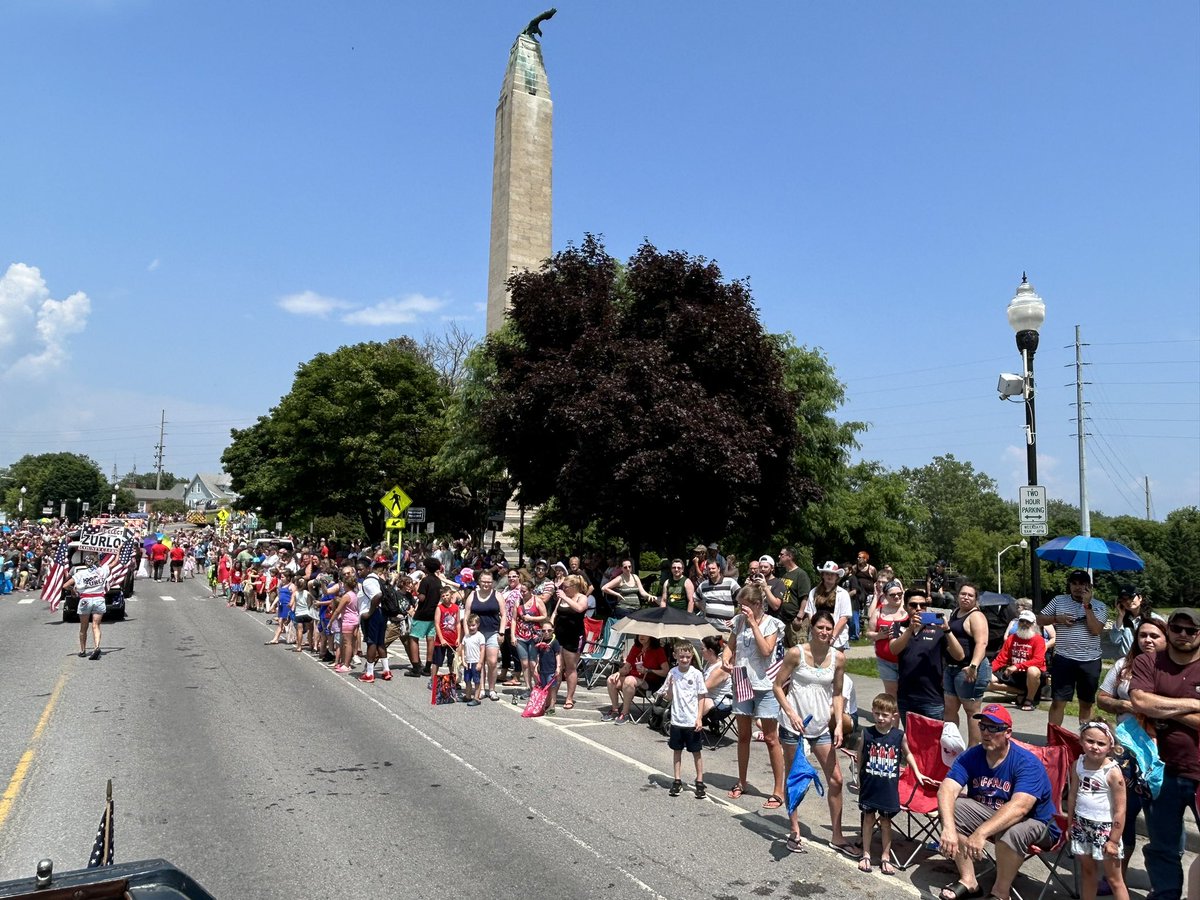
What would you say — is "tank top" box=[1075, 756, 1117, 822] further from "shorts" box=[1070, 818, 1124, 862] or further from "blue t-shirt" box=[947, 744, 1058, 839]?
"blue t-shirt" box=[947, 744, 1058, 839]

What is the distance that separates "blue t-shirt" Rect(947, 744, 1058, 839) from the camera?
5.65m

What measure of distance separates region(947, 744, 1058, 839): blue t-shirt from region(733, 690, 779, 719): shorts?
1.90 m

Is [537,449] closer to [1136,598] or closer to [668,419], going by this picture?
[668,419]

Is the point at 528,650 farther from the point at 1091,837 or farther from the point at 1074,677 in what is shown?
the point at 1091,837

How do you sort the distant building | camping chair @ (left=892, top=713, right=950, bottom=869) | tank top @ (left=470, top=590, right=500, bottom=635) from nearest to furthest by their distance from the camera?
camping chair @ (left=892, top=713, right=950, bottom=869) → tank top @ (left=470, top=590, right=500, bottom=635) → the distant building

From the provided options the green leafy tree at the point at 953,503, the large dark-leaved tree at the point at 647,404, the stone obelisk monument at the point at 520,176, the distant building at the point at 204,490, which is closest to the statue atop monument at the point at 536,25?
the stone obelisk monument at the point at 520,176

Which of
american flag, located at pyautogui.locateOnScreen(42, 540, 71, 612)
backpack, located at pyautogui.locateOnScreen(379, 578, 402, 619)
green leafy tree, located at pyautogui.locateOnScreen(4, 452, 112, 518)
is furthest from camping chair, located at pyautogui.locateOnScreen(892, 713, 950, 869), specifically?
green leafy tree, located at pyautogui.locateOnScreen(4, 452, 112, 518)

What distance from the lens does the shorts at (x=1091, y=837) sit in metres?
5.37

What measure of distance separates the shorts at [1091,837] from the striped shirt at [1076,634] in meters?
3.37

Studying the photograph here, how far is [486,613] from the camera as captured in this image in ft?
41.0

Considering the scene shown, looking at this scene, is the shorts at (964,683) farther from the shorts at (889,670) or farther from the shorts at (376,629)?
the shorts at (376,629)

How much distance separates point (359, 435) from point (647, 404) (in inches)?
1061

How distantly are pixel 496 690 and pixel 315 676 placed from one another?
304cm

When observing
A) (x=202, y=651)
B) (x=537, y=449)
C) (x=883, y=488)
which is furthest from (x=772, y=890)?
(x=883, y=488)
